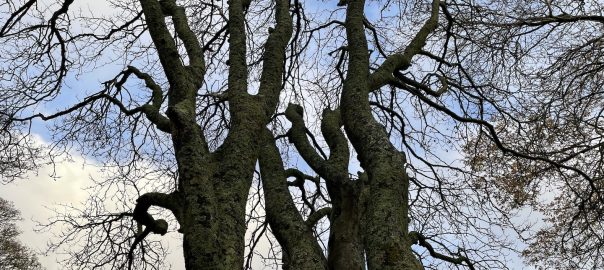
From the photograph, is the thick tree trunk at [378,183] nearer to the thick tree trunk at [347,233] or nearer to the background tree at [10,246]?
the thick tree trunk at [347,233]

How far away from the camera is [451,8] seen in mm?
7508

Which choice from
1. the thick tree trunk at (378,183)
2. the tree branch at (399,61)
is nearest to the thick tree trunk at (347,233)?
the thick tree trunk at (378,183)

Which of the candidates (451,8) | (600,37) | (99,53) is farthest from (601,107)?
(99,53)

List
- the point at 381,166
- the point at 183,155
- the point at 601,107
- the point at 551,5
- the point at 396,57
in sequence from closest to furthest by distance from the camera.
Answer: the point at 183,155 → the point at 381,166 → the point at 396,57 → the point at 551,5 → the point at 601,107

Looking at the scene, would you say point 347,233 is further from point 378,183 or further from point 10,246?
point 10,246

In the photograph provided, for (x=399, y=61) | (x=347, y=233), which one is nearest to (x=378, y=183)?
(x=347, y=233)

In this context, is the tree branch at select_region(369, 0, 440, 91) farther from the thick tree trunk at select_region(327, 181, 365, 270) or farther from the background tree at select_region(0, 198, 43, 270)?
the background tree at select_region(0, 198, 43, 270)

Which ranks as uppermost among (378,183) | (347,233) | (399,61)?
(399,61)

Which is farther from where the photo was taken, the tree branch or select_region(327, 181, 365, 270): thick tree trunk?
the tree branch

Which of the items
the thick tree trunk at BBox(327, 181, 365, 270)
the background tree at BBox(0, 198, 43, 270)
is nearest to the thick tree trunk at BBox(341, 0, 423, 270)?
the thick tree trunk at BBox(327, 181, 365, 270)

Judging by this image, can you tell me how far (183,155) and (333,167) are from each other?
4.90 feet

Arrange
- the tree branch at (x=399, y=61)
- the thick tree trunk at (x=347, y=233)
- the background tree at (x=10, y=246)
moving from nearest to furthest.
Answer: the thick tree trunk at (x=347, y=233)
the tree branch at (x=399, y=61)
the background tree at (x=10, y=246)

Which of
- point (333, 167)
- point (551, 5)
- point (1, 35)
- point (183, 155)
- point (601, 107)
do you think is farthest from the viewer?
point (601, 107)

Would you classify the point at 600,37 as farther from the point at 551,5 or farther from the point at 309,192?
the point at 309,192
